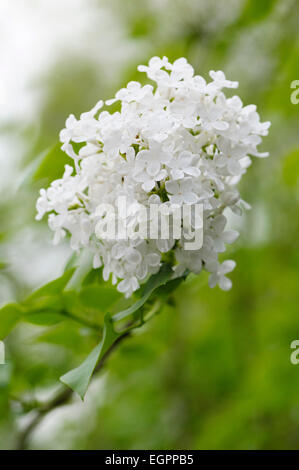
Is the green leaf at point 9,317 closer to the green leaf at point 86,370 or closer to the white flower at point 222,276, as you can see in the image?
the green leaf at point 86,370

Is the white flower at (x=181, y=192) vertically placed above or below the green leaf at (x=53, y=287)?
above

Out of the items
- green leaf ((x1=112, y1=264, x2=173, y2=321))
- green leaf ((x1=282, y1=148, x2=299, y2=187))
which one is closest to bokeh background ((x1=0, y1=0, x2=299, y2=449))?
green leaf ((x1=282, y1=148, x2=299, y2=187))

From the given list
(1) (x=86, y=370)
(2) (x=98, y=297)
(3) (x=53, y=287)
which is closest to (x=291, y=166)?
(2) (x=98, y=297)

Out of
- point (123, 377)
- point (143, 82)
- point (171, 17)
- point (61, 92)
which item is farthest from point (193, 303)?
point (61, 92)

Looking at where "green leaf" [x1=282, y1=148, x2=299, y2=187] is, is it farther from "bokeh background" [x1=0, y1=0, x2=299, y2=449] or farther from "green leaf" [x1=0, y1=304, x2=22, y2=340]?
"green leaf" [x1=0, y1=304, x2=22, y2=340]

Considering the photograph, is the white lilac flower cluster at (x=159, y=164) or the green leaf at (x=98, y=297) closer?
the white lilac flower cluster at (x=159, y=164)

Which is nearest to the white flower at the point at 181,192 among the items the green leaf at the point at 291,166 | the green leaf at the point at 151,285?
the green leaf at the point at 151,285

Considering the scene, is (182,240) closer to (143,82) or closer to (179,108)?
(179,108)
